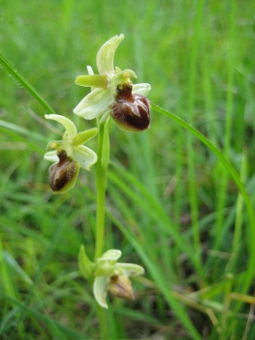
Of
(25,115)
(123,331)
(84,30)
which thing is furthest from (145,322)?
(84,30)

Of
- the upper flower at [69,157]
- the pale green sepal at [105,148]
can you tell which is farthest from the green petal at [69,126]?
the pale green sepal at [105,148]

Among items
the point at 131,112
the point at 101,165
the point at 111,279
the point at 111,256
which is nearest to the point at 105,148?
the point at 101,165

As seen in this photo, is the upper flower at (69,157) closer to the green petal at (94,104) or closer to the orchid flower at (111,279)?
the green petal at (94,104)

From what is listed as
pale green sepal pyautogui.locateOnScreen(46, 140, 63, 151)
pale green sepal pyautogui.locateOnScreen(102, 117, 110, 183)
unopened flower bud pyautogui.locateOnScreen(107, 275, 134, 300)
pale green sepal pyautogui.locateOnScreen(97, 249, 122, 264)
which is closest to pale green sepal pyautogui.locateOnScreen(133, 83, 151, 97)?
pale green sepal pyautogui.locateOnScreen(102, 117, 110, 183)

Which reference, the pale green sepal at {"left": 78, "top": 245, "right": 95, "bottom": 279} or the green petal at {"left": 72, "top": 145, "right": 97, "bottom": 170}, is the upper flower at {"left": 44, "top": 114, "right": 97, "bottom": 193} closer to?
the green petal at {"left": 72, "top": 145, "right": 97, "bottom": 170}

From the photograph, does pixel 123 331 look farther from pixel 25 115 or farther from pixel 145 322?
pixel 25 115

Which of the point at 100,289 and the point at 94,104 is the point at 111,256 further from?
the point at 94,104
